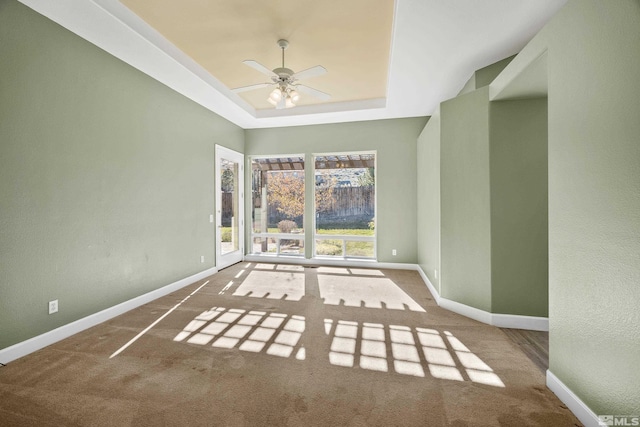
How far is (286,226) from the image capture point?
5.99 metres

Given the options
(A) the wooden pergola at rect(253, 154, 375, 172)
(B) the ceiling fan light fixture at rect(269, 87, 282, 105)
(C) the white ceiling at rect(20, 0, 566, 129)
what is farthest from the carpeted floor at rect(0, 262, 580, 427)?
(A) the wooden pergola at rect(253, 154, 375, 172)

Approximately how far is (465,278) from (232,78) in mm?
3978

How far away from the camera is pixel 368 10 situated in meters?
2.56

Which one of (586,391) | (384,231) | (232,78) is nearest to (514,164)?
(586,391)

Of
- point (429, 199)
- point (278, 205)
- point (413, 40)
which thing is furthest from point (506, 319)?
point (278, 205)

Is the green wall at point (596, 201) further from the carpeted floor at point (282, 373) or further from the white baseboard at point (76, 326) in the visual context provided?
the white baseboard at point (76, 326)

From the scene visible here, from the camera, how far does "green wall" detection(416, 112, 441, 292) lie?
3557mm

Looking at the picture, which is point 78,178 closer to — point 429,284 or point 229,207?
point 229,207

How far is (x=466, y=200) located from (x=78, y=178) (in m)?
4.01

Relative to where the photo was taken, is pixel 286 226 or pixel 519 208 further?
pixel 286 226

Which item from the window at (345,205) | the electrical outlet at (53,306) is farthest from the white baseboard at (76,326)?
the window at (345,205)

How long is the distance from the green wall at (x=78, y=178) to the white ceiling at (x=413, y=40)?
27 centimetres

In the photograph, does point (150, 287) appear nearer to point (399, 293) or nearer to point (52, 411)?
point (52, 411)

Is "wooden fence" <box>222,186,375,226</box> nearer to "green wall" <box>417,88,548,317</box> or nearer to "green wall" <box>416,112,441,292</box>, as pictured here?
"green wall" <box>416,112,441,292</box>
